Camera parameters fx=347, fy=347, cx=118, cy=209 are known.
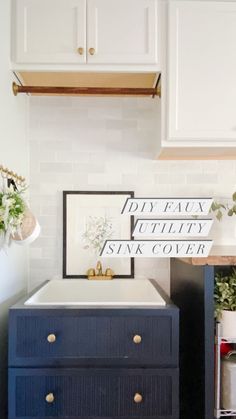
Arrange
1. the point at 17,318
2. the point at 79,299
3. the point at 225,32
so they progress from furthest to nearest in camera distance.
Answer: the point at 79,299 < the point at 225,32 < the point at 17,318

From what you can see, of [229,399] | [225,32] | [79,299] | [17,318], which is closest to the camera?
[17,318]

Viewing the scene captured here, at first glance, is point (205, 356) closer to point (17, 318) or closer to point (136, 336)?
point (136, 336)

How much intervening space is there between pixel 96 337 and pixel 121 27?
1.27 meters

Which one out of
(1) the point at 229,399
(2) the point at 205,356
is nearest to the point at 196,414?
(1) the point at 229,399

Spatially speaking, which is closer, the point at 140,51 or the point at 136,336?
the point at 136,336

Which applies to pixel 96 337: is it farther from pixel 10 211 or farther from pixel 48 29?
pixel 48 29

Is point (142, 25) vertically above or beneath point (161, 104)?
above

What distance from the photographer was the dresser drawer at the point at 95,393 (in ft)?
3.96

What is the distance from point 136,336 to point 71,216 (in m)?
0.83

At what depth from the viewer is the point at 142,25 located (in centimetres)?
150

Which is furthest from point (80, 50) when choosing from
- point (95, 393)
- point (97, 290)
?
point (95, 393)

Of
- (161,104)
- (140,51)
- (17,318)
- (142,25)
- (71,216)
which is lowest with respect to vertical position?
(17,318)

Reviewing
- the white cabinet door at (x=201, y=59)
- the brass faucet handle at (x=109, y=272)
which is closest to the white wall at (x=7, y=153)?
the brass faucet handle at (x=109, y=272)

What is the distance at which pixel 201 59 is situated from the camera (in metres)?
1.50
